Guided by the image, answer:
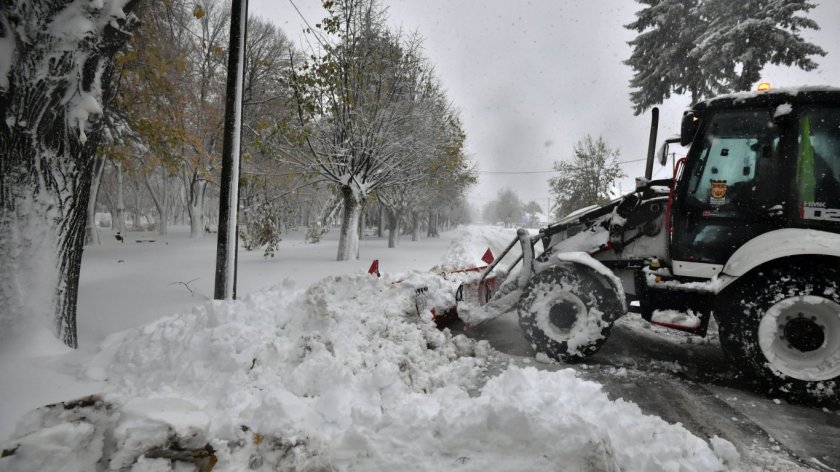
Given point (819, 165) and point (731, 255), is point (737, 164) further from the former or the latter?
point (731, 255)

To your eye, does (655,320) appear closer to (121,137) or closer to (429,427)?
(429,427)

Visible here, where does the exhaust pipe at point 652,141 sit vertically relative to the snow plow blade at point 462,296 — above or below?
above

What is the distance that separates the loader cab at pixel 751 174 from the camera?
12.0 feet

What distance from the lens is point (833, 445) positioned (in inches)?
111

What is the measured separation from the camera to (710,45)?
13734 mm

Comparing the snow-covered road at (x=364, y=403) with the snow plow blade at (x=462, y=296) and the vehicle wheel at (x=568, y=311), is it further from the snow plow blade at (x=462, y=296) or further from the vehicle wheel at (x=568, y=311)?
the snow plow blade at (x=462, y=296)

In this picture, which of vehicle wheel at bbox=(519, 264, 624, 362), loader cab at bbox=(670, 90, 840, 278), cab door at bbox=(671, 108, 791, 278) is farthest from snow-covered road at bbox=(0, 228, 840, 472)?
loader cab at bbox=(670, 90, 840, 278)

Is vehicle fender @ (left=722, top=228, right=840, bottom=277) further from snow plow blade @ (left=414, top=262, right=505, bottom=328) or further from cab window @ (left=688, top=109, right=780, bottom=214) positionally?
snow plow blade @ (left=414, top=262, right=505, bottom=328)

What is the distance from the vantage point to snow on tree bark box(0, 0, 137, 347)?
10.9ft

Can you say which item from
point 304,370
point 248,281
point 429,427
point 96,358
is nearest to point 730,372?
point 429,427

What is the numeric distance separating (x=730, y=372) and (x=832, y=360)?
3.00 ft

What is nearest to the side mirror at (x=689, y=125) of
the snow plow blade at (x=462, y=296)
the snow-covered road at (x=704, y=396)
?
the snow-covered road at (x=704, y=396)

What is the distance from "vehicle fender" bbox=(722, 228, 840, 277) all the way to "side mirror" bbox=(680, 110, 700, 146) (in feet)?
3.93

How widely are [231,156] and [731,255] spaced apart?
20.1 ft
